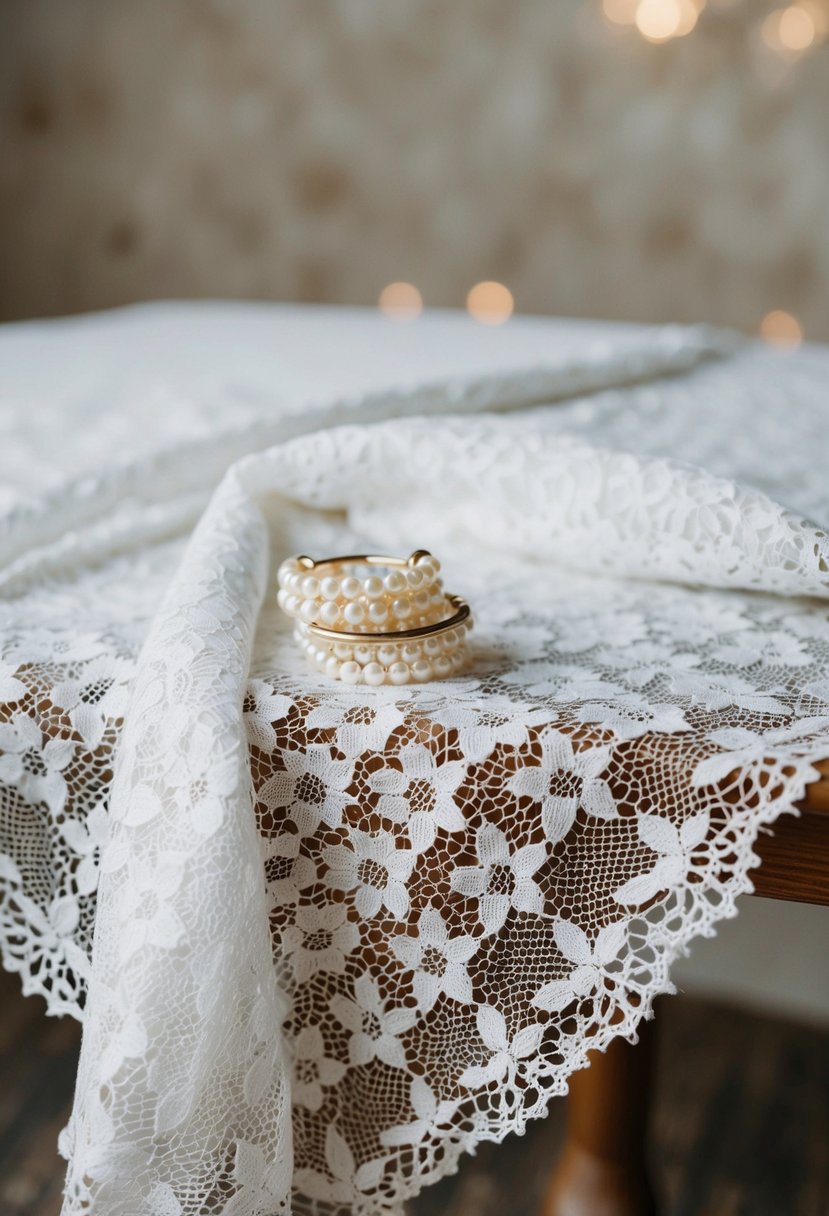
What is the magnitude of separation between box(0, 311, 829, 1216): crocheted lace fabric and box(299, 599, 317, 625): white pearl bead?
0.11ft

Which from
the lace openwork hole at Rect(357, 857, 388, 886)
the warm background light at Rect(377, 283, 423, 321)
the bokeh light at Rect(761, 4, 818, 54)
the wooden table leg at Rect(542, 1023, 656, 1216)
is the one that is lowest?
the wooden table leg at Rect(542, 1023, 656, 1216)

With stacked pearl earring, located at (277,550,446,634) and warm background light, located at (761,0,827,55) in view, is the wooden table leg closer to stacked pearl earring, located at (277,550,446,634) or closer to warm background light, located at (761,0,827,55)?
stacked pearl earring, located at (277,550,446,634)

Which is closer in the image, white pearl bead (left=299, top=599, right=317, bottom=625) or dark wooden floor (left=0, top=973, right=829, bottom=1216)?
white pearl bead (left=299, top=599, right=317, bottom=625)

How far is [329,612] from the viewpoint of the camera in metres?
0.69

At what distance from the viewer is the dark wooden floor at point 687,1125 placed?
4.17 feet

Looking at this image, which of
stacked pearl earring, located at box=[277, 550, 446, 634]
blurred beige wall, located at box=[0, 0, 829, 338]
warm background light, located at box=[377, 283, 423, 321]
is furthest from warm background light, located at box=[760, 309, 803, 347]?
stacked pearl earring, located at box=[277, 550, 446, 634]

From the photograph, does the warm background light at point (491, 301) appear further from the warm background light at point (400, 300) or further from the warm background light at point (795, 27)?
the warm background light at point (795, 27)

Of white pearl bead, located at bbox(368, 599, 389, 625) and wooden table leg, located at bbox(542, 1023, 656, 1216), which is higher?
white pearl bead, located at bbox(368, 599, 389, 625)

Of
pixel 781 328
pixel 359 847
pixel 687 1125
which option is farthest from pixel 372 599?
pixel 781 328

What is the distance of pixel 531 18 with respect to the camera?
129 inches

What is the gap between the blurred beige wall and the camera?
3209 millimetres

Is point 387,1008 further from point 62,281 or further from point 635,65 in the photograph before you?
point 62,281

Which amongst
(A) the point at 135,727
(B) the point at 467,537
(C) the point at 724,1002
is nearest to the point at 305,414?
(B) the point at 467,537

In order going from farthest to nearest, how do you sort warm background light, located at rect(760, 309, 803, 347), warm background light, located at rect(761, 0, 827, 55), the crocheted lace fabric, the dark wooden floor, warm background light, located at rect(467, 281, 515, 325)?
warm background light, located at rect(467, 281, 515, 325) < warm background light, located at rect(760, 309, 803, 347) < warm background light, located at rect(761, 0, 827, 55) < the dark wooden floor < the crocheted lace fabric
